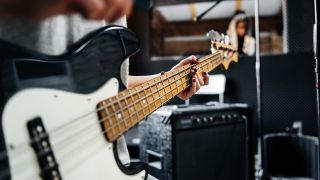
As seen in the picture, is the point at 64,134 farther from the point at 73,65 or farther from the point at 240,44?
the point at 240,44

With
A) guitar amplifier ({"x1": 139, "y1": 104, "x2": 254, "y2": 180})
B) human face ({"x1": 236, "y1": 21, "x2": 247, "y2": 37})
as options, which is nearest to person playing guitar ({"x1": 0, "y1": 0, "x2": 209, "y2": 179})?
guitar amplifier ({"x1": 139, "y1": 104, "x2": 254, "y2": 180})

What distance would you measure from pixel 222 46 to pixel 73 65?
0.66 m

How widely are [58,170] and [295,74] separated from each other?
209cm

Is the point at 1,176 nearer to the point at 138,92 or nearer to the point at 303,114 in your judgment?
the point at 138,92

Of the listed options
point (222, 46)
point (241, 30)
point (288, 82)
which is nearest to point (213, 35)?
point (222, 46)

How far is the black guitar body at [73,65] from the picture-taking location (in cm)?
48

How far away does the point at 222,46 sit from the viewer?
109 cm

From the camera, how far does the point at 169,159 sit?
4.60 feet

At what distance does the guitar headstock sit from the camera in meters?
1.00

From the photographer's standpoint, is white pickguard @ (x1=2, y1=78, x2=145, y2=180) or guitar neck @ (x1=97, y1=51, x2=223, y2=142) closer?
white pickguard @ (x1=2, y1=78, x2=145, y2=180)

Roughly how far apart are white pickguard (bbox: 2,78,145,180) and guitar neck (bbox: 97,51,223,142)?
0.05 ft

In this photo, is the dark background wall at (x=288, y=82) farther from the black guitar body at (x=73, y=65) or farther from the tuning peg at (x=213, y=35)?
the black guitar body at (x=73, y=65)

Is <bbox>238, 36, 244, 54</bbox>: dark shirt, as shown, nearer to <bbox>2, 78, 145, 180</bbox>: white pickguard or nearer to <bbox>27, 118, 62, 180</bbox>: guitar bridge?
<bbox>2, 78, 145, 180</bbox>: white pickguard

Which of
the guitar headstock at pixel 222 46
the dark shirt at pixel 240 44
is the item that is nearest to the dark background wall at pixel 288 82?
the dark shirt at pixel 240 44
